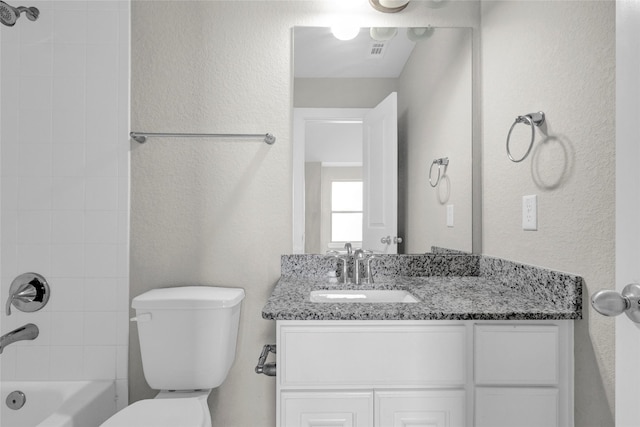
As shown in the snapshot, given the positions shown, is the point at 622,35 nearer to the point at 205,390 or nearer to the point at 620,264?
the point at 620,264

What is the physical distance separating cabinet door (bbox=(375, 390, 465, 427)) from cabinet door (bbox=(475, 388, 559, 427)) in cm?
6

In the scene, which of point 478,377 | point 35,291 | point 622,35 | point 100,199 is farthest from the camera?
point 100,199

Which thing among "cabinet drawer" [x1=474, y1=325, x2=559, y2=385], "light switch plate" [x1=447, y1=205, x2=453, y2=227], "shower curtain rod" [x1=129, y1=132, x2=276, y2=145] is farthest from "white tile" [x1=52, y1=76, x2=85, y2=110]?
"cabinet drawer" [x1=474, y1=325, x2=559, y2=385]

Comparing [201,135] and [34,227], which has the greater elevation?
[201,135]

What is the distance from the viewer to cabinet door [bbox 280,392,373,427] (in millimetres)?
1097

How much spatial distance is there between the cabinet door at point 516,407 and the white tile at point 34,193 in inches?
→ 69.4

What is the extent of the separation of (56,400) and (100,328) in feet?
1.02

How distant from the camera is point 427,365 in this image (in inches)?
43.8

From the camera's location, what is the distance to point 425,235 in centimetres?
176

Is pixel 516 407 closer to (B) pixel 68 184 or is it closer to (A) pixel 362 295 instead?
(A) pixel 362 295

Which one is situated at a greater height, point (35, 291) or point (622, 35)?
point (622, 35)

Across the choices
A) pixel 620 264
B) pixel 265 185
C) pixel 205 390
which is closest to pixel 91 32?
pixel 265 185

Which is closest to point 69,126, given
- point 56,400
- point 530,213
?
point 56,400

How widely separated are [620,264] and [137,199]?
1649mm
